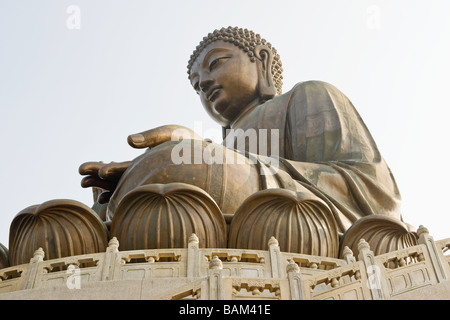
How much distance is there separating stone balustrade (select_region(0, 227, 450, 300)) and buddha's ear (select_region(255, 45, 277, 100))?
536 cm

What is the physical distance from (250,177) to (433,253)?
2516 millimetres

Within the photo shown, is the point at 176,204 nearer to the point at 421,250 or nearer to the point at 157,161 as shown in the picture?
the point at 157,161

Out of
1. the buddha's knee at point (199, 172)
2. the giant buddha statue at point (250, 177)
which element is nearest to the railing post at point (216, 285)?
the giant buddha statue at point (250, 177)

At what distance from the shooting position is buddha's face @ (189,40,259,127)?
11578mm

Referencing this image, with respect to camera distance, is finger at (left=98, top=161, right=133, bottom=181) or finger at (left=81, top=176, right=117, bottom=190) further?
finger at (left=81, top=176, right=117, bottom=190)

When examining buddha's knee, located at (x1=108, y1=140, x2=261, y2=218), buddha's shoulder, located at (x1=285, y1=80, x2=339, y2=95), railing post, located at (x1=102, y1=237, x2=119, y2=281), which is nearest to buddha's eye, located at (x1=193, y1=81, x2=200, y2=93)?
buddha's shoulder, located at (x1=285, y1=80, x2=339, y2=95)

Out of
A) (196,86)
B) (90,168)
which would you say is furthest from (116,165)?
(196,86)

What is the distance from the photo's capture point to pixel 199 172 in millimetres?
7492

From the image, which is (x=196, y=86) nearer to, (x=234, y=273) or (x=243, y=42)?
(x=243, y=42)

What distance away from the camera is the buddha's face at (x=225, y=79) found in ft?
38.0

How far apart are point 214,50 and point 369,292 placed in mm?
7147

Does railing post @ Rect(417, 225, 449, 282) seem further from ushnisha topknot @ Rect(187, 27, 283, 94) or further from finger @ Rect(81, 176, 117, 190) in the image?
ushnisha topknot @ Rect(187, 27, 283, 94)

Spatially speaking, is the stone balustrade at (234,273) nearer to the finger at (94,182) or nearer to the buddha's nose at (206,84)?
the finger at (94,182)
